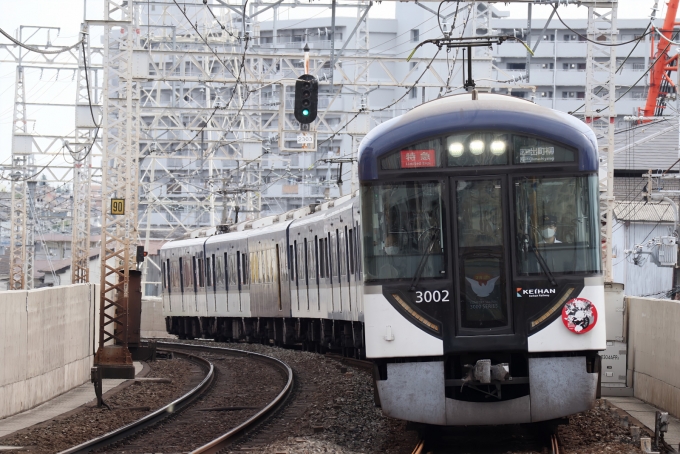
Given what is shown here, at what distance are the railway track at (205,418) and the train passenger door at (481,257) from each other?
2584mm

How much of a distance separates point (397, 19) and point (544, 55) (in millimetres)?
10430

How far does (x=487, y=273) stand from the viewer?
9672 millimetres

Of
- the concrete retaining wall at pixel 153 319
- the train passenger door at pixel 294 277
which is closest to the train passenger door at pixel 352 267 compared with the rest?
the train passenger door at pixel 294 277

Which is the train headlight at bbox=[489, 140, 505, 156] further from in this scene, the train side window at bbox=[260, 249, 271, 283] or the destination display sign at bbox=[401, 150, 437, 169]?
the train side window at bbox=[260, 249, 271, 283]

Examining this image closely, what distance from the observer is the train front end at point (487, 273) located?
959cm

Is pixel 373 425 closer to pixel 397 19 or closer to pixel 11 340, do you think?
pixel 11 340

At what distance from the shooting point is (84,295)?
17906 mm

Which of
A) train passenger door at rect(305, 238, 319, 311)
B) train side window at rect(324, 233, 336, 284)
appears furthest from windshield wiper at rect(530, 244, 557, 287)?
train passenger door at rect(305, 238, 319, 311)

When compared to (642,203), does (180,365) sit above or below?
below

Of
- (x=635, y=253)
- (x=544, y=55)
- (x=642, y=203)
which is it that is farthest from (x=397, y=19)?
(x=635, y=253)

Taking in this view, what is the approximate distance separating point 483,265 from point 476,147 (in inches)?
37.9

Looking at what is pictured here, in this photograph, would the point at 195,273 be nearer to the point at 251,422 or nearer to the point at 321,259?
the point at 321,259

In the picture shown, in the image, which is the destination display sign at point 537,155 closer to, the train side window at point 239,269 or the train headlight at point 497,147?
the train headlight at point 497,147

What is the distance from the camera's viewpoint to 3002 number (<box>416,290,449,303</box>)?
964cm
